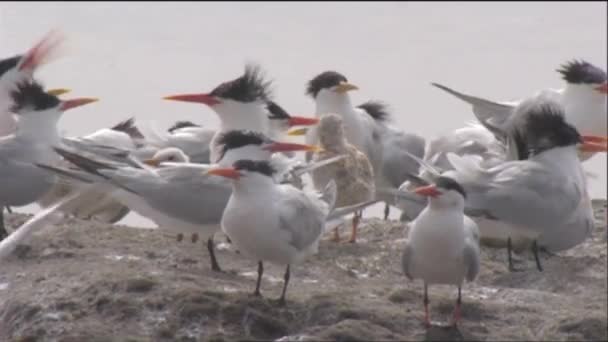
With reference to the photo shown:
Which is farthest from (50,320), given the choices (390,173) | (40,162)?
(390,173)

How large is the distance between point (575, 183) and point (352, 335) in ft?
6.81

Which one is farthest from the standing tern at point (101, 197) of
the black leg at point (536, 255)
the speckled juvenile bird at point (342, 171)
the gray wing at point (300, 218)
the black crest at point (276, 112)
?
the black leg at point (536, 255)

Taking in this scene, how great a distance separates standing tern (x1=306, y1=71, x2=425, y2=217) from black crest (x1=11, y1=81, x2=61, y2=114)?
1.79m

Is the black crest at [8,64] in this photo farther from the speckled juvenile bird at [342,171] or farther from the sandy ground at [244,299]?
the speckled juvenile bird at [342,171]

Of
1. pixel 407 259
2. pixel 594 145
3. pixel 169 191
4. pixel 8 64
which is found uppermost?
pixel 8 64

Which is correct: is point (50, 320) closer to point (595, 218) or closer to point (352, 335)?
point (352, 335)

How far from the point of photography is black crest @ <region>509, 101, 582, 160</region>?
677 centimetres

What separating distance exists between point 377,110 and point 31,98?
2.46 m

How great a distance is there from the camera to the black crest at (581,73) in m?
8.59

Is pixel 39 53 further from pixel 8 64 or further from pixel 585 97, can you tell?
pixel 585 97

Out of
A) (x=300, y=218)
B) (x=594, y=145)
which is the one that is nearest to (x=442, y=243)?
(x=300, y=218)

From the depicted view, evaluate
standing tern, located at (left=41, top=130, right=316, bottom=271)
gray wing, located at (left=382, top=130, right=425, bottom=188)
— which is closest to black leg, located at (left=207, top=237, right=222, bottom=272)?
standing tern, located at (left=41, top=130, right=316, bottom=271)

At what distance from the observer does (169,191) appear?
19.1 ft

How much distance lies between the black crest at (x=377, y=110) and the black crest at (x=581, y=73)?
1.05 meters
